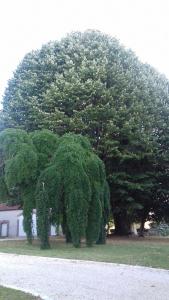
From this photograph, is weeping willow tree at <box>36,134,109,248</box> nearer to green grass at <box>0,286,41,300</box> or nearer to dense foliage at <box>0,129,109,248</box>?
dense foliage at <box>0,129,109,248</box>

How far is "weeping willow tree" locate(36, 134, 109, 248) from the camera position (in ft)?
79.6

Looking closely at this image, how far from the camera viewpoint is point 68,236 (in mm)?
27438

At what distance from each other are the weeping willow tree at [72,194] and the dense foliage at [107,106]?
500cm

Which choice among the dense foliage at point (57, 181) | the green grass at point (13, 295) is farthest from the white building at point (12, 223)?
the green grass at point (13, 295)

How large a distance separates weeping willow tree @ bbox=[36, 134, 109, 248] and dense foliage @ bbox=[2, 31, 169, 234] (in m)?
5.00

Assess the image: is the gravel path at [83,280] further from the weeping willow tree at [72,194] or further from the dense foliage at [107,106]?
the dense foliage at [107,106]

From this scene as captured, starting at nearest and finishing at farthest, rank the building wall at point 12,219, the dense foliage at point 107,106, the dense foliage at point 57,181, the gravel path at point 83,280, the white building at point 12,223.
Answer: the gravel path at point 83,280
the dense foliage at point 57,181
the dense foliage at point 107,106
the white building at point 12,223
the building wall at point 12,219

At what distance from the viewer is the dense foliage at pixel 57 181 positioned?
959 inches

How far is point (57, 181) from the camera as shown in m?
24.5

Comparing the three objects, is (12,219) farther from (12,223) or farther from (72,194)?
(72,194)

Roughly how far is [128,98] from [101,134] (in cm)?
314

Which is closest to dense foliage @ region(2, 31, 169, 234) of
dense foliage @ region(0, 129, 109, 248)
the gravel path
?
dense foliage @ region(0, 129, 109, 248)

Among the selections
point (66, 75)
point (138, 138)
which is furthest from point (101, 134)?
point (66, 75)

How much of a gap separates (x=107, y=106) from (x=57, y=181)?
7930 mm
